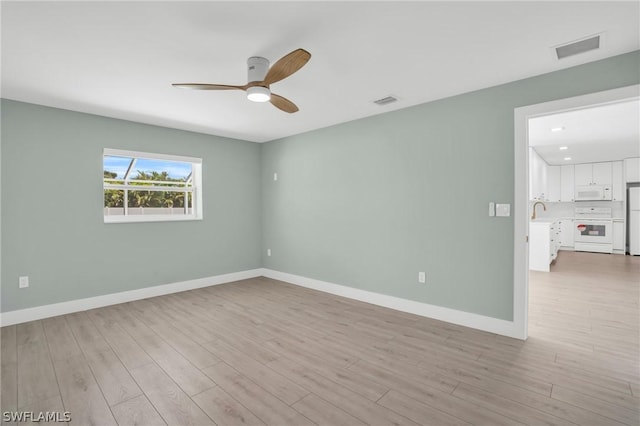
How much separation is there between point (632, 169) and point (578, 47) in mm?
7955

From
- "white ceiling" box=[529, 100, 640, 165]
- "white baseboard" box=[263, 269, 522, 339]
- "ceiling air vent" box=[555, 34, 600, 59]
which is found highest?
"white ceiling" box=[529, 100, 640, 165]

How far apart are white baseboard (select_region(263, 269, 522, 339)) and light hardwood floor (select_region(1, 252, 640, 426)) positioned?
0.12m

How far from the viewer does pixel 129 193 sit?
4410mm

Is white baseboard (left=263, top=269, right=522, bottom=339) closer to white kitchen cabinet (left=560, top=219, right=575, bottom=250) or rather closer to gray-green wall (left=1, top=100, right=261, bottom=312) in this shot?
gray-green wall (left=1, top=100, right=261, bottom=312)

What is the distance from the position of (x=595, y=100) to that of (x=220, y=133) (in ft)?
15.4

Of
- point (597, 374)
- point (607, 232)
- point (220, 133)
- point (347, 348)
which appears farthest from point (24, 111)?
point (607, 232)

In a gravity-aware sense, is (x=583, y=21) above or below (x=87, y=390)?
above

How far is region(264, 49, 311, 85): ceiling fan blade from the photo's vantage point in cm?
197

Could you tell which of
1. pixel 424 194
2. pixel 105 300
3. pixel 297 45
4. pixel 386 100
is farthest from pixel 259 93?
pixel 105 300

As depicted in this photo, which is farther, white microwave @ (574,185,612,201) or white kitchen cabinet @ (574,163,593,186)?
white kitchen cabinet @ (574,163,593,186)

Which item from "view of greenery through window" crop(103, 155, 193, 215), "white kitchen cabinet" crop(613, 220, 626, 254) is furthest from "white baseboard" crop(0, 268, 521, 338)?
"white kitchen cabinet" crop(613, 220, 626, 254)

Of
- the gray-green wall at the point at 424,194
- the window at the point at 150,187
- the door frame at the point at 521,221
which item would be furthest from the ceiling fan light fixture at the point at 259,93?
the window at the point at 150,187

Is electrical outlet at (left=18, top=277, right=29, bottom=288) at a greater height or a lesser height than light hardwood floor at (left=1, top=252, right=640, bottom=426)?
greater

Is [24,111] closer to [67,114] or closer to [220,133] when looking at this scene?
[67,114]
